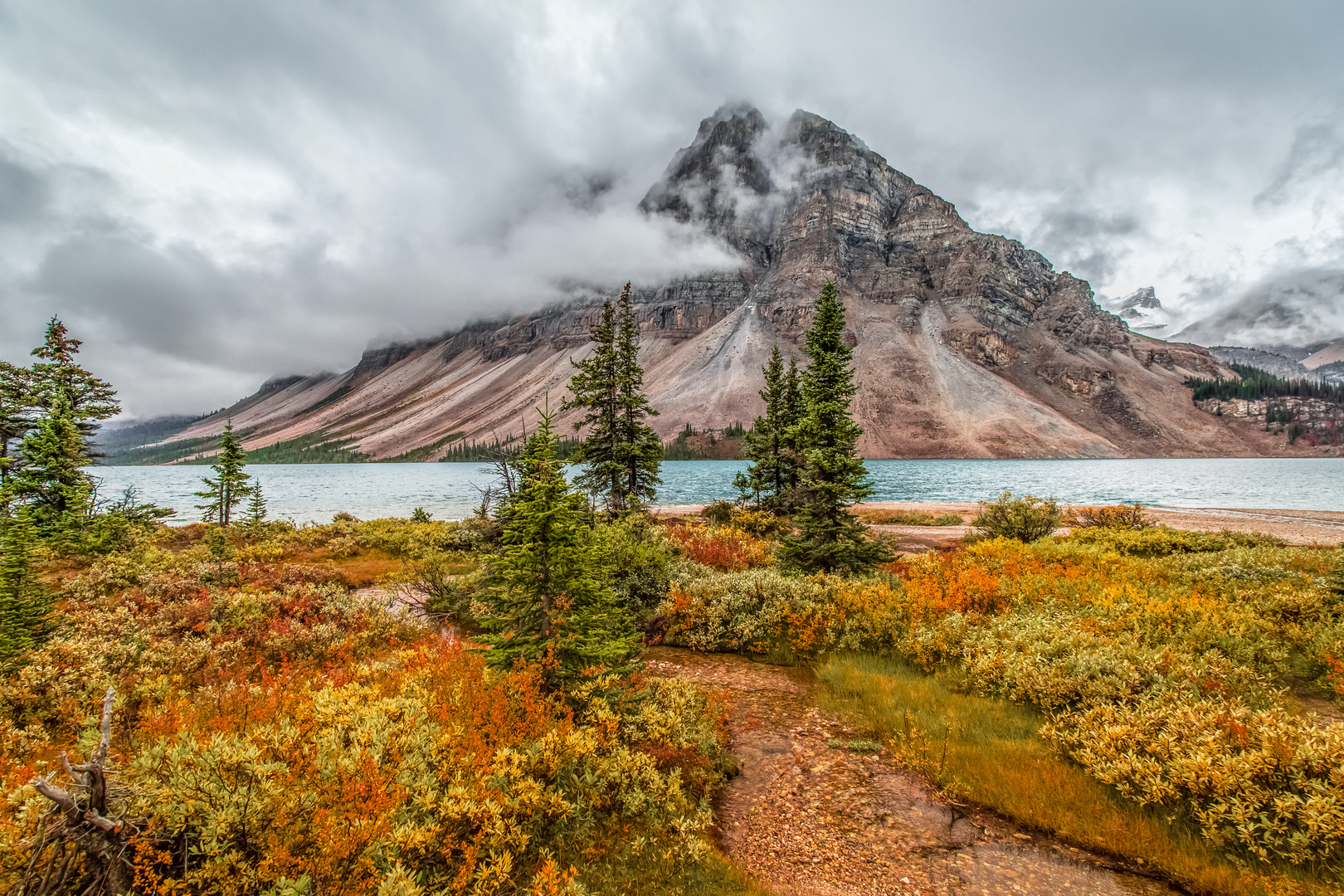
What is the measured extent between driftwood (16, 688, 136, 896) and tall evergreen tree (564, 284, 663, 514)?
17.5m

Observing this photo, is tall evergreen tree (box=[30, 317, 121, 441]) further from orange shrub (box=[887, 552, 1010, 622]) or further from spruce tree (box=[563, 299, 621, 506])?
orange shrub (box=[887, 552, 1010, 622])

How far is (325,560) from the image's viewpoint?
2184 centimetres

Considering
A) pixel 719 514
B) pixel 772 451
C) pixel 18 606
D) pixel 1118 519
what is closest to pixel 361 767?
pixel 18 606

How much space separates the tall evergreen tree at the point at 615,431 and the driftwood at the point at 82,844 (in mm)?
17471

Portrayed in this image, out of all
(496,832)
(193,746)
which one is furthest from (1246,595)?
(193,746)

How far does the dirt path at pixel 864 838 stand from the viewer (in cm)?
473

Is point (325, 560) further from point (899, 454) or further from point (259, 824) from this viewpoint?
point (899, 454)

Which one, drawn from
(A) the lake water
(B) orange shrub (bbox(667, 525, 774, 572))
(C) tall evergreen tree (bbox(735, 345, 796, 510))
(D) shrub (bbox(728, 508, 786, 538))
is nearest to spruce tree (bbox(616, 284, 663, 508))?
(B) orange shrub (bbox(667, 525, 774, 572))

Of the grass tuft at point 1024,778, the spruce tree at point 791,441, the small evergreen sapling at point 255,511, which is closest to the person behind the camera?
the grass tuft at point 1024,778

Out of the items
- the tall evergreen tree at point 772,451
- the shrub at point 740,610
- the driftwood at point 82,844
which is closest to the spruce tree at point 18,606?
the driftwood at point 82,844

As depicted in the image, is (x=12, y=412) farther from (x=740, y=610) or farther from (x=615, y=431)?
(x=740, y=610)

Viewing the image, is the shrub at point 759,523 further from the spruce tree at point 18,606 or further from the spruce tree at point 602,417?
the spruce tree at point 18,606

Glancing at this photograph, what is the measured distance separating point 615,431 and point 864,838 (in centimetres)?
1747

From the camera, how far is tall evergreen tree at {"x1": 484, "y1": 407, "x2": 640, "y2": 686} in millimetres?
6824
